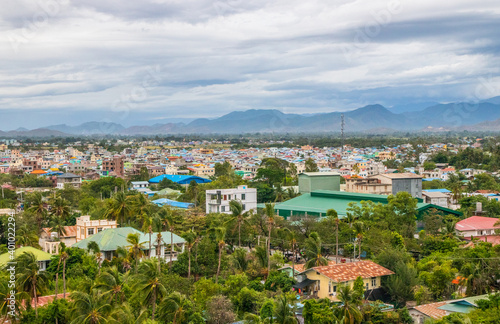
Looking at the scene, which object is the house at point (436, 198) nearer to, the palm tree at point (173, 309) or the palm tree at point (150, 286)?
the palm tree at point (173, 309)

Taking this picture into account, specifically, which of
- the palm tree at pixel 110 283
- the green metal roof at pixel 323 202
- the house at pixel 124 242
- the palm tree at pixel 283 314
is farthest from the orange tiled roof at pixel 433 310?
the green metal roof at pixel 323 202

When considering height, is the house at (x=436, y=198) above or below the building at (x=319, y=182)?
below

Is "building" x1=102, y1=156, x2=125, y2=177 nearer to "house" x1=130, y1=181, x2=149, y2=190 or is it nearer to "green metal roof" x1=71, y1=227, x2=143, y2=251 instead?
"house" x1=130, y1=181, x2=149, y2=190

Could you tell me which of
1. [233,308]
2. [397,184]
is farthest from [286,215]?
[233,308]

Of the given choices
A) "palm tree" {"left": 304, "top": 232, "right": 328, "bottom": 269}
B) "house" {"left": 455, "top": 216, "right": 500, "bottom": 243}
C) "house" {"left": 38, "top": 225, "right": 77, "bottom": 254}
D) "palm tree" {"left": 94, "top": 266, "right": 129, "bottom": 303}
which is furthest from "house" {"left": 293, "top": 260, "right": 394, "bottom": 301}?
"house" {"left": 38, "top": 225, "right": 77, "bottom": 254}

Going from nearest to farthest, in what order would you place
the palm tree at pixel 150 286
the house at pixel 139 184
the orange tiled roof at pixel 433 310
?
1. the palm tree at pixel 150 286
2. the orange tiled roof at pixel 433 310
3. the house at pixel 139 184
